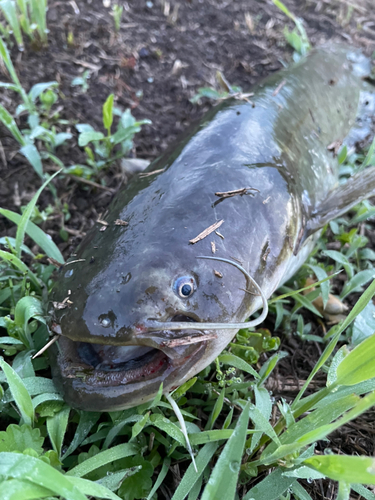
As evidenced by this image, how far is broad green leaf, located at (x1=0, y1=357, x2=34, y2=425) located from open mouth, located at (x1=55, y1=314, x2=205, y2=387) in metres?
0.17

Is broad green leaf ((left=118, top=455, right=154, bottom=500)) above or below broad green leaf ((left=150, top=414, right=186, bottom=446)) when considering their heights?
below

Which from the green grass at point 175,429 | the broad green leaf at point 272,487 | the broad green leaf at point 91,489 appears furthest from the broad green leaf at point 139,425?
the broad green leaf at point 272,487

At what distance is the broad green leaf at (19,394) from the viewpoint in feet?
4.87

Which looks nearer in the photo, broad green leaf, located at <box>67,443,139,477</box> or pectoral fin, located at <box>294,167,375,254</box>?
broad green leaf, located at <box>67,443,139,477</box>

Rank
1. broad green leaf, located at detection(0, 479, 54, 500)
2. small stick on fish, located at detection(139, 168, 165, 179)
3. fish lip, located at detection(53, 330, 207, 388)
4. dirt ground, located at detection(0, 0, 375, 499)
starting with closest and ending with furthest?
broad green leaf, located at detection(0, 479, 54, 500) < fish lip, located at detection(53, 330, 207, 388) < small stick on fish, located at detection(139, 168, 165, 179) < dirt ground, located at detection(0, 0, 375, 499)

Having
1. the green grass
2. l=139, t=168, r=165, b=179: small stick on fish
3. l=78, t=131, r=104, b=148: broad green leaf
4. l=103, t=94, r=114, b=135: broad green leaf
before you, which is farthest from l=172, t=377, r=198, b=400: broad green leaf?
l=103, t=94, r=114, b=135: broad green leaf

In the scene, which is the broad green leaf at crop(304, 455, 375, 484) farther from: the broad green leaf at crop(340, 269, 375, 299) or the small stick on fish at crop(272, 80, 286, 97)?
the small stick on fish at crop(272, 80, 286, 97)

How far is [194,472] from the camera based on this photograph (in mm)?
1521

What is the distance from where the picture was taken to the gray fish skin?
1515mm

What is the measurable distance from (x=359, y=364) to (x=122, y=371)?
2.95ft

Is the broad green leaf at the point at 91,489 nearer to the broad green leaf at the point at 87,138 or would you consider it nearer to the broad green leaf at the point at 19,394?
the broad green leaf at the point at 19,394

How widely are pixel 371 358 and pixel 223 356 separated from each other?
759 millimetres

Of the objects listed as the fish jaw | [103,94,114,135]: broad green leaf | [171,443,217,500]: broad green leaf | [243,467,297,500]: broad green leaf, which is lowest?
[171,443,217,500]: broad green leaf

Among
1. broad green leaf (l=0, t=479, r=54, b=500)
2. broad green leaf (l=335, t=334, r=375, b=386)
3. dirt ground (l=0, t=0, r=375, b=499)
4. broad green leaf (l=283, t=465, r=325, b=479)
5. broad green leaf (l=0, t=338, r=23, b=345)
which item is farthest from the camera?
dirt ground (l=0, t=0, r=375, b=499)
